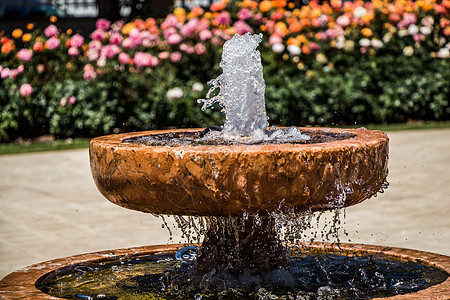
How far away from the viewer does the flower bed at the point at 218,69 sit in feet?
34.6

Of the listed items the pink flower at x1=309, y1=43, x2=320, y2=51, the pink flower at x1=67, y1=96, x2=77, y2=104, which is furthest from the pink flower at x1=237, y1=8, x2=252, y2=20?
the pink flower at x1=67, y1=96, x2=77, y2=104

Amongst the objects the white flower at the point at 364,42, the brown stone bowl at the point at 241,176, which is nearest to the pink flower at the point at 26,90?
the white flower at the point at 364,42

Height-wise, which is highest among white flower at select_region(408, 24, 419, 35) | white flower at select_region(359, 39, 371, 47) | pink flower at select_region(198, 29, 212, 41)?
white flower at select_region(408, 24, 419, 35)

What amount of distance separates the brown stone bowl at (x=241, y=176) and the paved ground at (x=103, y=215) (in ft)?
5.83

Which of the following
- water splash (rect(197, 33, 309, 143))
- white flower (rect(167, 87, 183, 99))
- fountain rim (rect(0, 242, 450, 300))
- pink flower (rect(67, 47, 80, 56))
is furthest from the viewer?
pink flower (rect(67, 47, 80, 56))

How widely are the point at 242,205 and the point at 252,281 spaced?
55cm

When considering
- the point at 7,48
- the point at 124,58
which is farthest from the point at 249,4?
the point at 7,48

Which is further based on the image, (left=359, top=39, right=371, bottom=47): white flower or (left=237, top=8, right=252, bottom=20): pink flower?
(left=237, top=8, right=252, bottom=20): pink flower

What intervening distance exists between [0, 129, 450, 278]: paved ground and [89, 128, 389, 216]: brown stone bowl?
70.0 inches

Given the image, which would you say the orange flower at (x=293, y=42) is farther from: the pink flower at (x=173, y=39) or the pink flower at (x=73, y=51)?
the pink flower at (x=73, y=51)

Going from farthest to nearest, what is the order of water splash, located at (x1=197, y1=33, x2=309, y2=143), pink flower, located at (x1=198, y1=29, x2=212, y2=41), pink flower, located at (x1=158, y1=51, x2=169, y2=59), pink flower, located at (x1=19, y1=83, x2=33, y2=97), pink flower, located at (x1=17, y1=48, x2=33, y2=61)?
pink flower, located at (x1=198, y1=29, x2=212, y2=41) < pink flower, located at (x1=158, y1=51, x2=169, y2=59) < pink flower, located at (x1=17, y1=48, x2=33, y2=61) < pink flower, located at (x1=19, y1=83, x2=33, y2=97) < water splash, located at (x1=197, y1=33, x2=309, y2=143)

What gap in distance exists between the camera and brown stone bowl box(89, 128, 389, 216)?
2.82 m

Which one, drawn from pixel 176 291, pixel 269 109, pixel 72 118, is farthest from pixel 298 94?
pixel 176 291

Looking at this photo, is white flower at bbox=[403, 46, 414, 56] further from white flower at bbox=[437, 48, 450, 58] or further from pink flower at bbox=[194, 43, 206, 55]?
pink flower at bbox=[194, 43, 206, 55]
